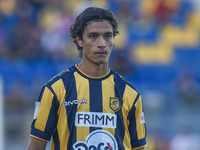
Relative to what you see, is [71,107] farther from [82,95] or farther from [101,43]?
[101,43]

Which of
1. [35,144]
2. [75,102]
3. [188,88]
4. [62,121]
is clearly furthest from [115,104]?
[188,88]

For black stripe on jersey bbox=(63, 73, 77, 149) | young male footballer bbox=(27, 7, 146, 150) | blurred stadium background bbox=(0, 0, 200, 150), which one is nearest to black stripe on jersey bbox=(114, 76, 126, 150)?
young male footballer bbox=(27, 7, 146, 150)

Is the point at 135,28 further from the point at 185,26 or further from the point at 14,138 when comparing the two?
the point at 14,138

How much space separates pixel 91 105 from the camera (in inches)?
104

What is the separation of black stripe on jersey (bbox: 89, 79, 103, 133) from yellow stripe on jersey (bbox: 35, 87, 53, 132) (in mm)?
323

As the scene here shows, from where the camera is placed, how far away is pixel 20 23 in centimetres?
876

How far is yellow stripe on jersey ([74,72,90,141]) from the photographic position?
255 cm

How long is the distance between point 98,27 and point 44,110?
0.77 m

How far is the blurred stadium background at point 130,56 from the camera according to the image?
7.26 m

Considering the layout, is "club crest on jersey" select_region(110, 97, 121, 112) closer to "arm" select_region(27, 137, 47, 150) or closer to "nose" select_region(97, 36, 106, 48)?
"nose" select_region(97, 36, 106, 48)

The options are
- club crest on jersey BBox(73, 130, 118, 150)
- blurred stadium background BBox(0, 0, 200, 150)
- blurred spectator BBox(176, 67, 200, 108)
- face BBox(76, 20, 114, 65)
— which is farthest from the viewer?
blurred spectator BBox(176, 67, 200, 108)

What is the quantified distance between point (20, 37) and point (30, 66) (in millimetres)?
1106

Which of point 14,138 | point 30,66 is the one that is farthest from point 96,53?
point 30,66

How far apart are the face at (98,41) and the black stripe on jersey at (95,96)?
0.16 metres
